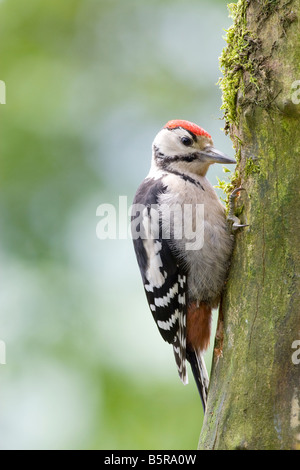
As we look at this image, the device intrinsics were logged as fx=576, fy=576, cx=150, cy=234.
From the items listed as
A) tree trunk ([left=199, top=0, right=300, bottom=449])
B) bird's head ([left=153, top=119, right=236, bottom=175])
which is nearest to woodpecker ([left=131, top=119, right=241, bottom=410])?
bird's head ([left=153, top=119, right=236, bottom=175])

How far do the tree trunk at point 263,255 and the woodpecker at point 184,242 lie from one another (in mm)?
284

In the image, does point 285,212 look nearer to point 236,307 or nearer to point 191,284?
point 236,307

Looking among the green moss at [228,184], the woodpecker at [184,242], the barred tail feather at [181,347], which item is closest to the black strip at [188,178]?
the woodpecker at [184,242]

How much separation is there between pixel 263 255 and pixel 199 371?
119 cm

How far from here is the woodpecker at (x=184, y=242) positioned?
3.18 metres

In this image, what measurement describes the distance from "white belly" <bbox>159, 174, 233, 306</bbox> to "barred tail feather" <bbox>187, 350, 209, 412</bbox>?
1.47ft

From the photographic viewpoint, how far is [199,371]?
356 cm

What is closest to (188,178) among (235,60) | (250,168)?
(250,168)

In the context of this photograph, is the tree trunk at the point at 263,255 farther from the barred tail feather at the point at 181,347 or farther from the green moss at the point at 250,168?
the barred tail feather at the point at 181,347

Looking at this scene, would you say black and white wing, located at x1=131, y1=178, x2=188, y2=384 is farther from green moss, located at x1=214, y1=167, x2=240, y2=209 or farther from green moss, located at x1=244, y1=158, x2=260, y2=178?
green moss, located at x1=244, y1=158, x2=260, y2=178

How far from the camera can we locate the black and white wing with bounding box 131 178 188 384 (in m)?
3.31

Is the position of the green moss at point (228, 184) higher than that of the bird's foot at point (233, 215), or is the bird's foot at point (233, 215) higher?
the green moss at point (228, 184)

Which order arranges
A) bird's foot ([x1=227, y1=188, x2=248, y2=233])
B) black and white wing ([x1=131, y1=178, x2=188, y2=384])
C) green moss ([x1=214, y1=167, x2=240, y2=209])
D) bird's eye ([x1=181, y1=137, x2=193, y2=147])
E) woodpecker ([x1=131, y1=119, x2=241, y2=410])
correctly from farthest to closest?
bird's eye ([x1=181, y1=137, x2=193, y2=147]) < black and white wing ([x1=131, y1=178, x2=188, y2=384]) < woodpecker ([x1=131, y1=119, x2=241, y2=410]) < green moss ([x1=214, y1=167, x2=240, y2=209]) < bird's foot ([x1=227, y1=188, x2=248, y2=233])
